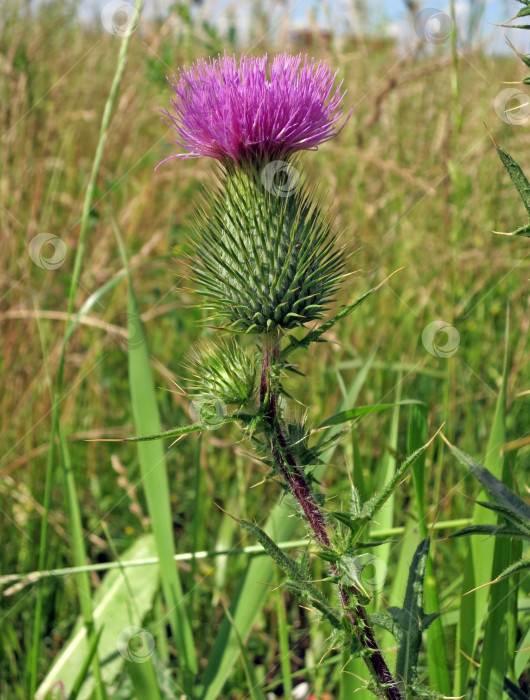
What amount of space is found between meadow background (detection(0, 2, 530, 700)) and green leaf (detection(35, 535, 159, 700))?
0.05 ft

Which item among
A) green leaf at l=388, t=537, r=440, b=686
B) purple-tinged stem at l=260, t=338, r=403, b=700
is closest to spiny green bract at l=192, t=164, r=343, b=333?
purple-tinged stem at l=260, t=338, r=403, b=700

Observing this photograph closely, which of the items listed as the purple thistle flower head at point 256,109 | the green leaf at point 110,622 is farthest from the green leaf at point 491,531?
the green leaf at point 110,622

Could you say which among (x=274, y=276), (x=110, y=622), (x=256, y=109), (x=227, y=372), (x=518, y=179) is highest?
(x=256, y=109)

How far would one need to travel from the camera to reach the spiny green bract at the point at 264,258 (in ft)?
4.25

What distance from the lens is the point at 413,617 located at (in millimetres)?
1068

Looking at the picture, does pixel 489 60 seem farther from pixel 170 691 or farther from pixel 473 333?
pixel 170 691

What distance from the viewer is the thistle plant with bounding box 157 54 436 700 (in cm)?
107

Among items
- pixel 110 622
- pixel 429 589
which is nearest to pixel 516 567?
pixel 429 589

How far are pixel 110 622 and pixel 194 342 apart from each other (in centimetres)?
97

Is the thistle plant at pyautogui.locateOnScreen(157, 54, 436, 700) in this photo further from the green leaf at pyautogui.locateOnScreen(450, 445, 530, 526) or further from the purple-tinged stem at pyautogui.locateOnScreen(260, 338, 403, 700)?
the green leaf at pyautogui.locateOnScreen(450, 445, 530, 526)

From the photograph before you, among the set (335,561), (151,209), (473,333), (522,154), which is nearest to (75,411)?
(151,209)

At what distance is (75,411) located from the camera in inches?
115

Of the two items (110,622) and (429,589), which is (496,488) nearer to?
(429,589)

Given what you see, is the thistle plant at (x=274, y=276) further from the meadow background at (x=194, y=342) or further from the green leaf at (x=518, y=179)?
the green leaf at (x=518, y=179)
